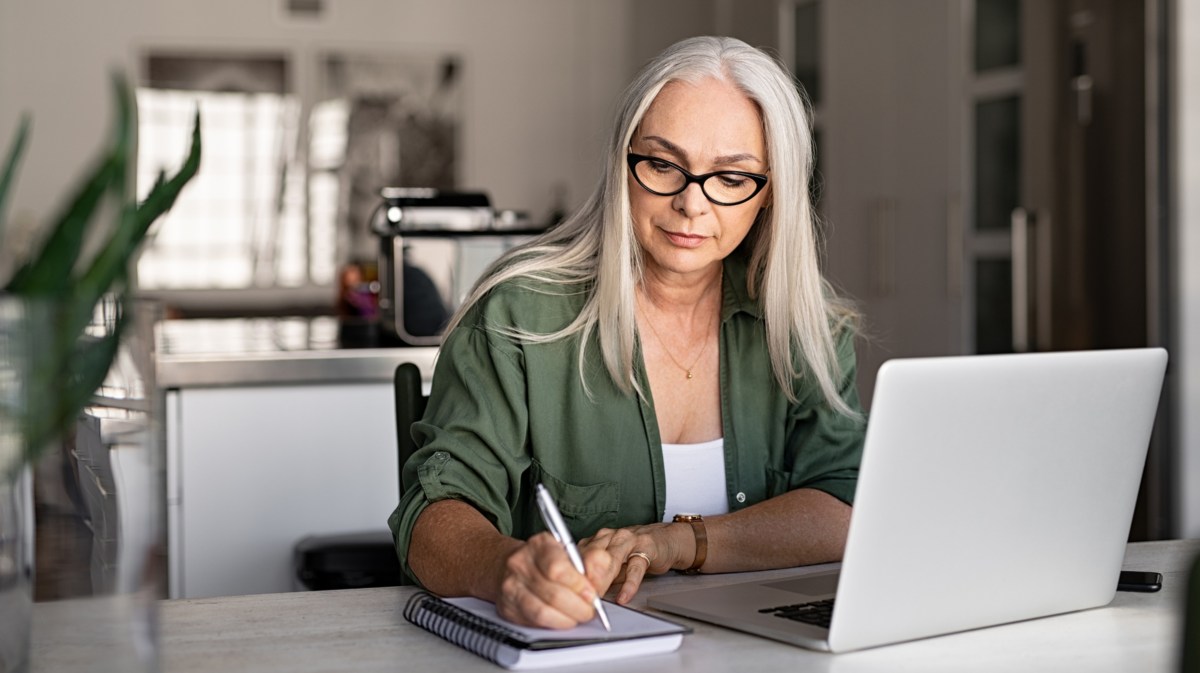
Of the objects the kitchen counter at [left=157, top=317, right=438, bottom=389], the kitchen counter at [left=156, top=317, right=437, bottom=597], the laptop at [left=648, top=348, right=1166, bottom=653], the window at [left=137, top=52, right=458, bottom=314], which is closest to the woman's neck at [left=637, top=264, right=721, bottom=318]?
the laptop at [left=648, top=348, right=1166, bottom=653]

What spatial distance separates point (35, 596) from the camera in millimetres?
757

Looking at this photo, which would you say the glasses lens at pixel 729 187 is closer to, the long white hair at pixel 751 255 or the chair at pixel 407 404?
the long white hair at pixel 751 255

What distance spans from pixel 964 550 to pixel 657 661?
0.83ft

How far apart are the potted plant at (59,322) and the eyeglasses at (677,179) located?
32.9 inches

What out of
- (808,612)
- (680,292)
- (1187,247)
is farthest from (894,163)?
(808,612)

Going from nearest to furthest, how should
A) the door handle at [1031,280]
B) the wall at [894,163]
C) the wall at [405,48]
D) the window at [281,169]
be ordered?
1. the door handle at [1031,280]
2. the wall at [894,163]
3. the wall at [405,48]
4. the window at [281,169]

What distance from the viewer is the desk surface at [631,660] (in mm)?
975

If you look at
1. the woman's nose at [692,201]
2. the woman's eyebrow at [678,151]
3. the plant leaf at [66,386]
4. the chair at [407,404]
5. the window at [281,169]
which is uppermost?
the window at [281,169]

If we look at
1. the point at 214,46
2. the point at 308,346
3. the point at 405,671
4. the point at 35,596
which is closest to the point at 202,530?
the point at 308,346

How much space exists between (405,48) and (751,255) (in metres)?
5.61

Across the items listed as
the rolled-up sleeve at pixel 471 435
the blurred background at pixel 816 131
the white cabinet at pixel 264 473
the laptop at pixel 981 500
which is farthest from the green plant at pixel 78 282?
the white cabinet at pixel 264 473

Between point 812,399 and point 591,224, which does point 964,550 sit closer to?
point 812,399

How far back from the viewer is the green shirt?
1.44 metres

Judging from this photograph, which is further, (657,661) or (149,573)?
(657,661)
